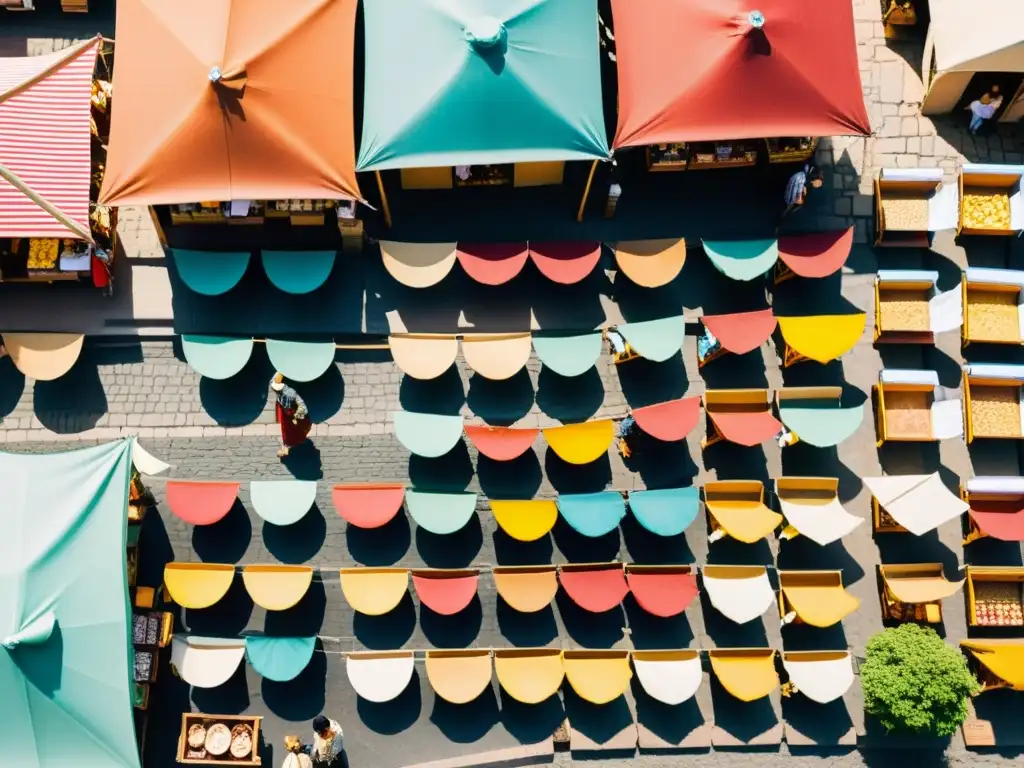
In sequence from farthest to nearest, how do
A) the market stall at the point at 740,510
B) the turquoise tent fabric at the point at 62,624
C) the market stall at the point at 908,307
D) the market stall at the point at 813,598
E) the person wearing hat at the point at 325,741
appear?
1. the market stall at the point at 908,307
2. the market stall at the point at 740,510
3. the market stall at the point at 813,598
4. the person wearing hat at the point at 325,741
5. the turquoise tent fabric at the point at 62,624

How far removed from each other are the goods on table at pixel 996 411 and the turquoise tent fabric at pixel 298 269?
1205cm

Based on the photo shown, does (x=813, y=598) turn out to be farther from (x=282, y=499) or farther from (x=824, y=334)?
(x=282, y=499)

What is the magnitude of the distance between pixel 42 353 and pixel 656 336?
35.1ft

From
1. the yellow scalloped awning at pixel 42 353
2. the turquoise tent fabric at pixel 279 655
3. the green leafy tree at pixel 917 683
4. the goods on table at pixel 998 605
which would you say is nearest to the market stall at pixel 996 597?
the goods on table at pixel 998 605

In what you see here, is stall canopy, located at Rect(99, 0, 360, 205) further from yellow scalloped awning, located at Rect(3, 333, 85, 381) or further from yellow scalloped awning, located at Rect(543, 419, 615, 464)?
yellow scalloped awning, located at Rect(543, 419, 615, 464)

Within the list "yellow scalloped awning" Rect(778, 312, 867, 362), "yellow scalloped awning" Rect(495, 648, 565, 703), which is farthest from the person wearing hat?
"yellow scalloped awning" Rect(778, 312, 867, 362)

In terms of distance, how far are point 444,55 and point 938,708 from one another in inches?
529

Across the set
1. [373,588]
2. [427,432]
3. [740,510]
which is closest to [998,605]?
[740,510]

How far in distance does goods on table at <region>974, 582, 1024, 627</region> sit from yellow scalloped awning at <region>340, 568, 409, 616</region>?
10.2 m

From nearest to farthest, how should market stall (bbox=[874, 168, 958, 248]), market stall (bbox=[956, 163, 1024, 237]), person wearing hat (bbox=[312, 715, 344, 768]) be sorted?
1. person wearing hat (bbox=[312, 715, 344, 768])
2. market stall (bbox=[874, 168, 958, 248])
3. market stall (bbox=[956, 163, 1024, 237])

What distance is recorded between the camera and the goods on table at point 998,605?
15773mm

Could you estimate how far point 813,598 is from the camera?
15312 mm

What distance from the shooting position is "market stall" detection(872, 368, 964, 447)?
15.9 metres

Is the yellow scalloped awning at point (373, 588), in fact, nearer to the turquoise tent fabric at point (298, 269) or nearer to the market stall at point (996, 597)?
the turquoise tent fabric at point (298, 269)
